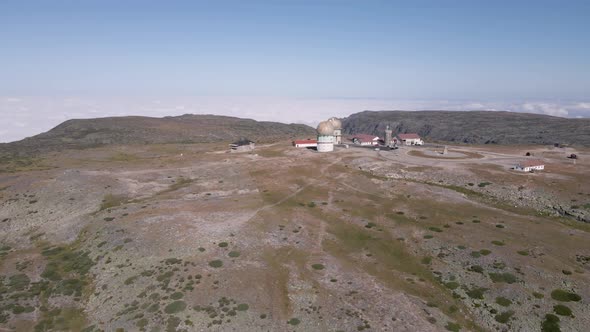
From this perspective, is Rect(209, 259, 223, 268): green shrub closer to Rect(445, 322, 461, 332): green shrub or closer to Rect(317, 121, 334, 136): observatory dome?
Rect(445, 322, 461, 332): green shrub

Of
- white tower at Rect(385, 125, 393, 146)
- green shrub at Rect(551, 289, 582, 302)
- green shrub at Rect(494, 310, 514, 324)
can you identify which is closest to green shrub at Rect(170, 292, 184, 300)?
green shrub at Rect(494, 310, 514, 324)

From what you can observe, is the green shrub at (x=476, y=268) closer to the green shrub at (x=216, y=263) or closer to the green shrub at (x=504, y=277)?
the green shrub at (x=504, y=277)

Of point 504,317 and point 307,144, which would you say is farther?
point 307,144

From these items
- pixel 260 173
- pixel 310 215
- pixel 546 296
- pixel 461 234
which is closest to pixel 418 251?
pixel 461 234

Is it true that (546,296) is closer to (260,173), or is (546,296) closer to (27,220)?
(260,173)

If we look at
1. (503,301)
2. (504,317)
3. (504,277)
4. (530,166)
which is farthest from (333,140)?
(504,317)

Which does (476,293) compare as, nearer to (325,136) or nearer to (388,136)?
(325,136)
